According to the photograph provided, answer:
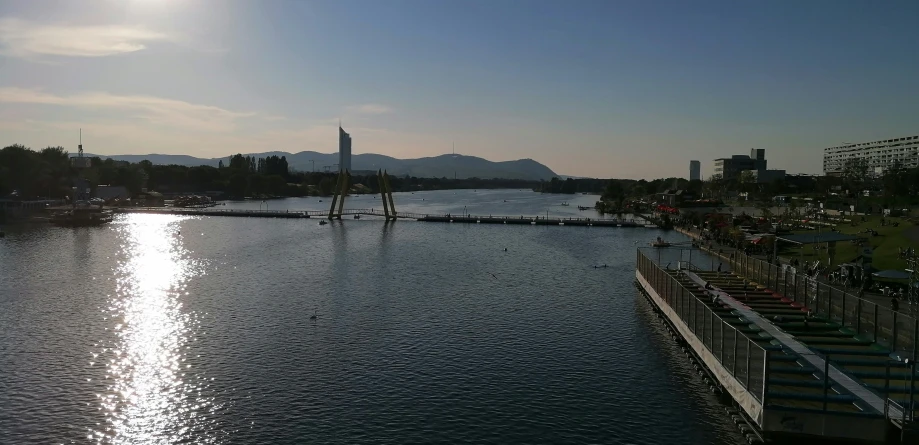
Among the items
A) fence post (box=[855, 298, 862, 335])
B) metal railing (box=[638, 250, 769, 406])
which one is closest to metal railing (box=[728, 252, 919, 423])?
fence post (box=[855, 298, 862, 335])

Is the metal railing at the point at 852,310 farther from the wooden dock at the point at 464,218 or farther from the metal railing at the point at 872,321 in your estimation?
the wooden dock at the point at 464,218

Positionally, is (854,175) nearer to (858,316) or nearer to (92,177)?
(858,316)

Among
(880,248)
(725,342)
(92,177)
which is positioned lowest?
(725,342)

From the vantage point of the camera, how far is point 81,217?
324 feet

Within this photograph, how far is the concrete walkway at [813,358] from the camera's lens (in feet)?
53.5

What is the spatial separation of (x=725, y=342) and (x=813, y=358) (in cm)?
249

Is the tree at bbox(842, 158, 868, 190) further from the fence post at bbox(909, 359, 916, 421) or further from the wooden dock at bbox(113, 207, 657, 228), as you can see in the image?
the fence post at bbox(909, 359, 916, 421)

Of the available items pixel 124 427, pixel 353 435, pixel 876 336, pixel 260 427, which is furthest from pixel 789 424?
pixel 124 427

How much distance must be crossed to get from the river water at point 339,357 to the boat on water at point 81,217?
48639 millimetres

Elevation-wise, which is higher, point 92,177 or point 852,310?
point 92,177

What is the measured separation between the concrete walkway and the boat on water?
302 ft

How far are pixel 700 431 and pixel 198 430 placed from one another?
13.6m

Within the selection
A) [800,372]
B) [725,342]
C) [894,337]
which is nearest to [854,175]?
[894,337]

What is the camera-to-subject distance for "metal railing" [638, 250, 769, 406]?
17.2 metres
